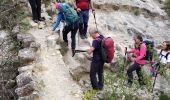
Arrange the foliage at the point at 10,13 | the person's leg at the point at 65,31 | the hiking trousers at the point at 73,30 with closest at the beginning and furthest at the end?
1. the hiking trousers at the point at 73,30
2. the person's leg at the point at 65,31
3. the foliage at the point at 10,13

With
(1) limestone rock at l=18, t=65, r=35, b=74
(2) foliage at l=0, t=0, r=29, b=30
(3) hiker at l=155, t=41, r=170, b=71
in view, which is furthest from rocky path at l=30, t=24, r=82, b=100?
(3) hiker at l=155, t=41, r=170, b=71

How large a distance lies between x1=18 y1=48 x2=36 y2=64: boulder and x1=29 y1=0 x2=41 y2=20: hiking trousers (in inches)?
87.8

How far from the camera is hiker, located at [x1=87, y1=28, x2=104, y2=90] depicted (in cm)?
1105

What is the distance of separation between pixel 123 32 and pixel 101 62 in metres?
4.93

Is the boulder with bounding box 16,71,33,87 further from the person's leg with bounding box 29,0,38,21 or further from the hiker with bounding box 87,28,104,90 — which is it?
the person's leg with bounding box 29,0,38,21

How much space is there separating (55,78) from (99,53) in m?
1.74

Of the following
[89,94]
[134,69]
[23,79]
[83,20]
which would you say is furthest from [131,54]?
[23,79]

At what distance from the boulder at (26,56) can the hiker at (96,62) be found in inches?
82.3

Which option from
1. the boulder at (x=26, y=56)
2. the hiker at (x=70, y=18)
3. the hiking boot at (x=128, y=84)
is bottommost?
the hiking boot at (x=128, y=84)

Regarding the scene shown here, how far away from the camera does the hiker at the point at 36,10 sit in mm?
14482

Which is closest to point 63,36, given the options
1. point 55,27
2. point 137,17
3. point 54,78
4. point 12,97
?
point 55,27

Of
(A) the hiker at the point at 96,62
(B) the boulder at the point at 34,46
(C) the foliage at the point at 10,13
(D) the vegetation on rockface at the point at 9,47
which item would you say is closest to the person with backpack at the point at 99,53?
(A) the hiker at the point at 96,62

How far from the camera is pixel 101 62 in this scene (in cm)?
1129

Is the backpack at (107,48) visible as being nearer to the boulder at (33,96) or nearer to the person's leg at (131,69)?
the person's leg at (131,69)
